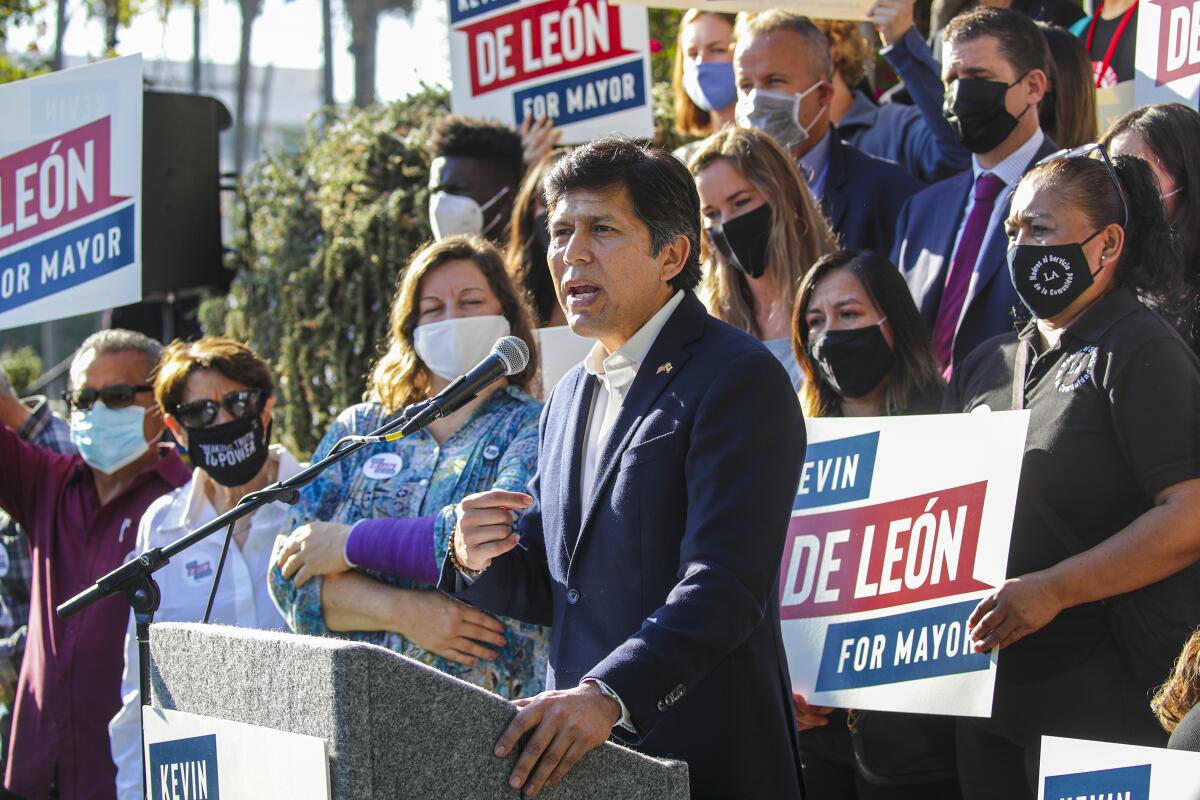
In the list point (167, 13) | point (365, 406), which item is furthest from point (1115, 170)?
point (167, 13)

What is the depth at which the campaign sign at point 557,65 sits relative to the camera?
22.0 feet

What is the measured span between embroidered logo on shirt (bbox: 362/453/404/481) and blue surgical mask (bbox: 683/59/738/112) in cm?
287

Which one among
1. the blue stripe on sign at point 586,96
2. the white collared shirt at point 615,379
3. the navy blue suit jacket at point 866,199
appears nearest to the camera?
the white collared shirt at point 615,379

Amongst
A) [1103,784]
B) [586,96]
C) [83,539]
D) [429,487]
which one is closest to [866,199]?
[586,96]

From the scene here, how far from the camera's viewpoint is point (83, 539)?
17.5 ft

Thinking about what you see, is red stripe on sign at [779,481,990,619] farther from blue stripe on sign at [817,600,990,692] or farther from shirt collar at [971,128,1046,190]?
shirt collar at [971,128,1046,190]

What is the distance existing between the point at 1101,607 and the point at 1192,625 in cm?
21

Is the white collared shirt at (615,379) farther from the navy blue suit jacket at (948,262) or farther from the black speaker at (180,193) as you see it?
the black speaker at (180,193)

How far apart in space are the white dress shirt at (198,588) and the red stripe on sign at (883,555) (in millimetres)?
1647

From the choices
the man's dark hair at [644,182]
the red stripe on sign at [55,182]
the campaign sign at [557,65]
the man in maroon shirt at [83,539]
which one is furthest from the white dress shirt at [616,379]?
the campaign sign at [557,65]

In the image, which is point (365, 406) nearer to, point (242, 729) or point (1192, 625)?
point (242, 729)

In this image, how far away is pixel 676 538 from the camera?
2.96 meters

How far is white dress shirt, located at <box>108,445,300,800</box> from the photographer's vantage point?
4.72 m

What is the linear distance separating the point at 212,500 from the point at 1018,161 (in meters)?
2.87
